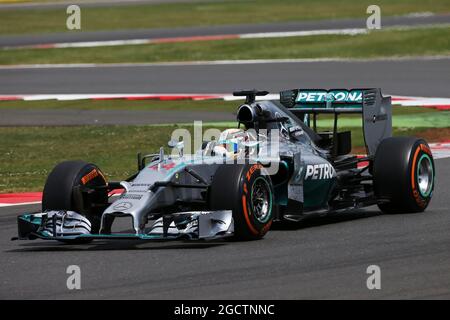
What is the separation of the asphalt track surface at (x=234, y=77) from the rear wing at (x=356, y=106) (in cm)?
1149

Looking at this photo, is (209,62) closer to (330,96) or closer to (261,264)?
(330,96)

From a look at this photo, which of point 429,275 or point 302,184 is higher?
point 302,184

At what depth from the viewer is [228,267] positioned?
32.0 feet

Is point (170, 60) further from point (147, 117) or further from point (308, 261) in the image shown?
point (308, 261)

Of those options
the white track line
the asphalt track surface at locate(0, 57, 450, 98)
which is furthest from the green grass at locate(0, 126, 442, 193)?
the white track line

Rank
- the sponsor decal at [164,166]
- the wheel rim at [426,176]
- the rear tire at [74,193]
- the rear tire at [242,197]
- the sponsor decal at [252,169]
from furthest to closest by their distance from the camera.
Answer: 1. the wheel rim at [426,176]
2. the rear tire at [74,193]
3. the sponsor decal at [164,166]
4. the sponsor decal at [252,169]
5. the rear tire at [242,197]

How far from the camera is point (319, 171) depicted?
12172 millimetres

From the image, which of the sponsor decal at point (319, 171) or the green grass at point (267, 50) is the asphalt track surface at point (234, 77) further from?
the sponsor decal at point (319, 171)

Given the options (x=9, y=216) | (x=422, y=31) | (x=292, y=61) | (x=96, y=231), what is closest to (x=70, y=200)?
(x=96, y=231)

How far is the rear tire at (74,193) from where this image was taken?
37.7 feet

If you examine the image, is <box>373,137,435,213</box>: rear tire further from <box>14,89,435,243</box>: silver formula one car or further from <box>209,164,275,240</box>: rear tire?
<box>209,164,275,240</box>: rear tire

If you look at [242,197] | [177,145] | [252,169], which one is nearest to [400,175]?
[252,169]

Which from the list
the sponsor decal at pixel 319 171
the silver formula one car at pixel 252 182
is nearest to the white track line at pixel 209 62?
the silver formula one car at pixel 252 182

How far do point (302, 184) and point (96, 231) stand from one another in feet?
6.90
